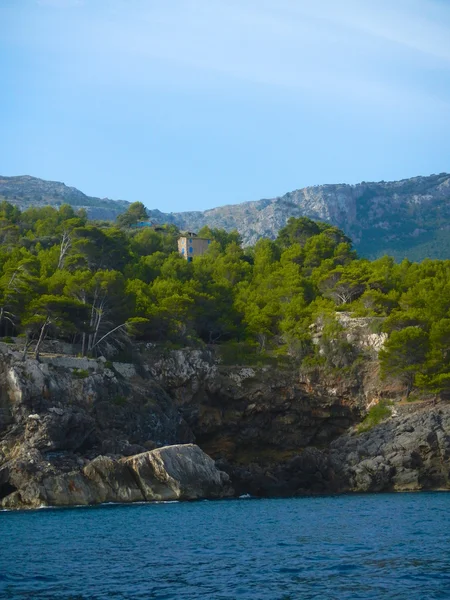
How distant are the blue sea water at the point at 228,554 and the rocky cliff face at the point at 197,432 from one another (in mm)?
5914

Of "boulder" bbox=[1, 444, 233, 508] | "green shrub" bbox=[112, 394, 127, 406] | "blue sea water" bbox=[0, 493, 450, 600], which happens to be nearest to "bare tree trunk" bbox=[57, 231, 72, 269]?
"green shrub" bbox=[112, 394, 127, 406]

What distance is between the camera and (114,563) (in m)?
24.2

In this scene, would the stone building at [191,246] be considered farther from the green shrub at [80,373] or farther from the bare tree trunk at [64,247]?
the green shrub at [80,373]

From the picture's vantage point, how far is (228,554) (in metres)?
25.7

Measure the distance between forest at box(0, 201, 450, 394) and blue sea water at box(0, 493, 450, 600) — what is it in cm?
2013

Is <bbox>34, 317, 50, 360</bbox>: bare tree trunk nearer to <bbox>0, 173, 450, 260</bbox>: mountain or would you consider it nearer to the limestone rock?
the limestone rock

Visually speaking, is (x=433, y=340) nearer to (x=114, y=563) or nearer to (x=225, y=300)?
(x=225, y=300)

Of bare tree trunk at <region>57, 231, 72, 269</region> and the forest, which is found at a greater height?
bare tree trunk at <region>57, 231, 72, 269</region>

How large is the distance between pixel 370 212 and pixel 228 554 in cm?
15647

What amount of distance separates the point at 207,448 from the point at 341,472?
11515 millimetres

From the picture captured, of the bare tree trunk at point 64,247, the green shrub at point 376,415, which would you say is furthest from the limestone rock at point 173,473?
the bare tree trunk at point 64,247

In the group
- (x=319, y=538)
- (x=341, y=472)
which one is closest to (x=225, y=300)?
(x=341, y=472)

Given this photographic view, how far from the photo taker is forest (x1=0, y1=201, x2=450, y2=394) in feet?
196

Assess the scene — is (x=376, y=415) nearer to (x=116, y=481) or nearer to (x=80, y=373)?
(x=80, y=373)
